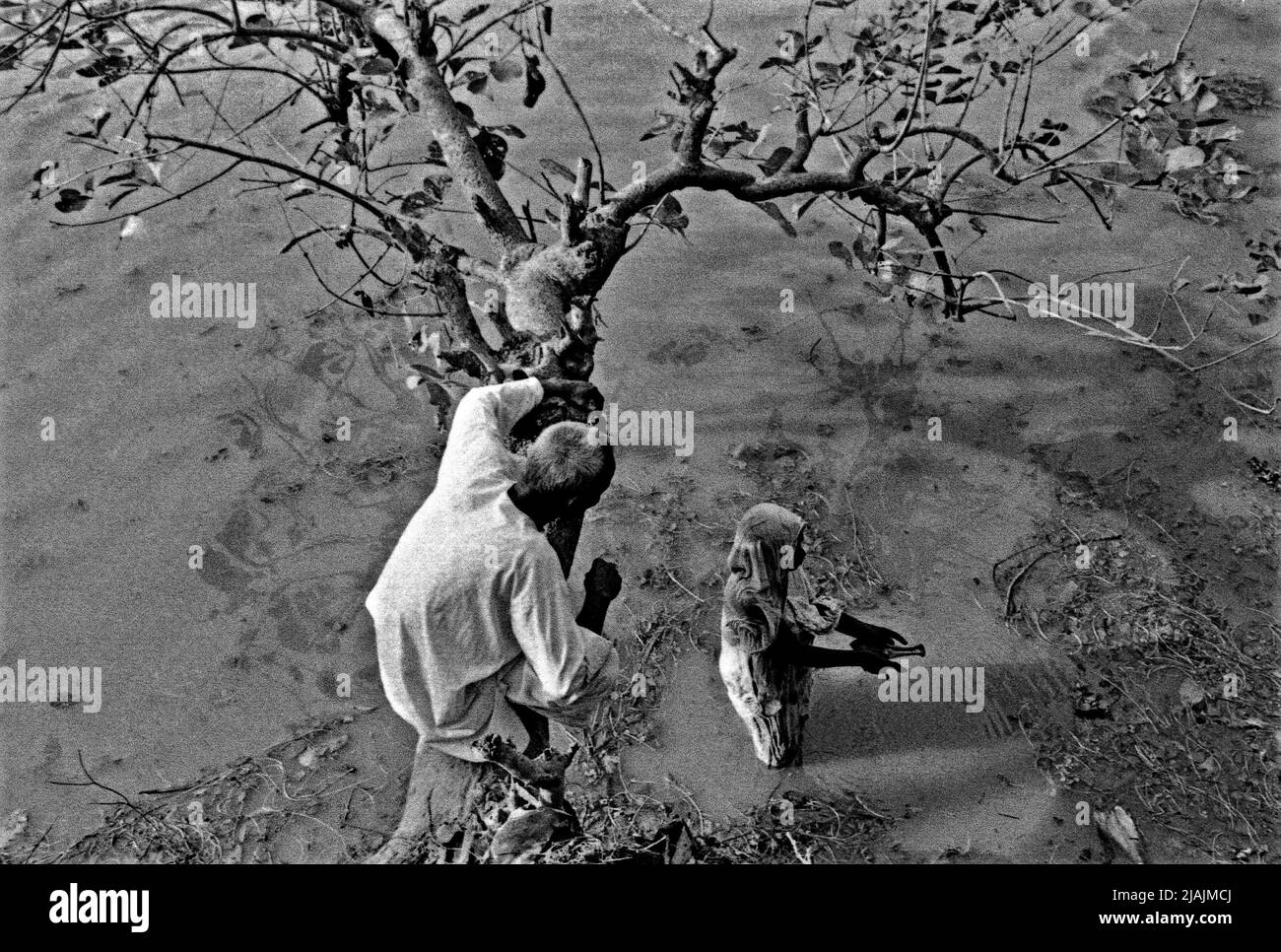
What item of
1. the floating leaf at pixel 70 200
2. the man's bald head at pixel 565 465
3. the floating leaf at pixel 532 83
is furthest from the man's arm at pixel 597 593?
the floating leaf at pixel 70 200

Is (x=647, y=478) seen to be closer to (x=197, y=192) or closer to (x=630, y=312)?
(x=630, y=312)

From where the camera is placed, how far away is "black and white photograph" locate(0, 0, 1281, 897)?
409cm

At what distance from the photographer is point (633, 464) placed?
5688 millimetres

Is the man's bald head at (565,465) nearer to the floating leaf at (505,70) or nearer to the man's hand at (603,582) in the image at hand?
the man's hand at (603,582)

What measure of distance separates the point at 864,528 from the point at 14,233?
13.4 ft

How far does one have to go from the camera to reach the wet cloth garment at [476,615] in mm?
3459

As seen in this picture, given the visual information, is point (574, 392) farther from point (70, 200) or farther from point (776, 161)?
point (70, 200)

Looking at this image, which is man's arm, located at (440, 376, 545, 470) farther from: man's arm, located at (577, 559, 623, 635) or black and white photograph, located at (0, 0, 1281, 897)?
man's arm, located at (577, 559, 623, 635)

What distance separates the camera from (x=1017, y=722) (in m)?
4.79

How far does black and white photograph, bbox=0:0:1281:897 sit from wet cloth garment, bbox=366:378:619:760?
0.01 meters

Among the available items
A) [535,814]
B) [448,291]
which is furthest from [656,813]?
[448,291]

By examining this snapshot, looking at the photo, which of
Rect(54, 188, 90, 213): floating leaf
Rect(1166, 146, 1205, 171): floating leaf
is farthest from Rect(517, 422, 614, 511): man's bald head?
Answer: Rect(1166, 146, 1205, 171): floating leaf

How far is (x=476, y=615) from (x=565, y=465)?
441 millimetres
